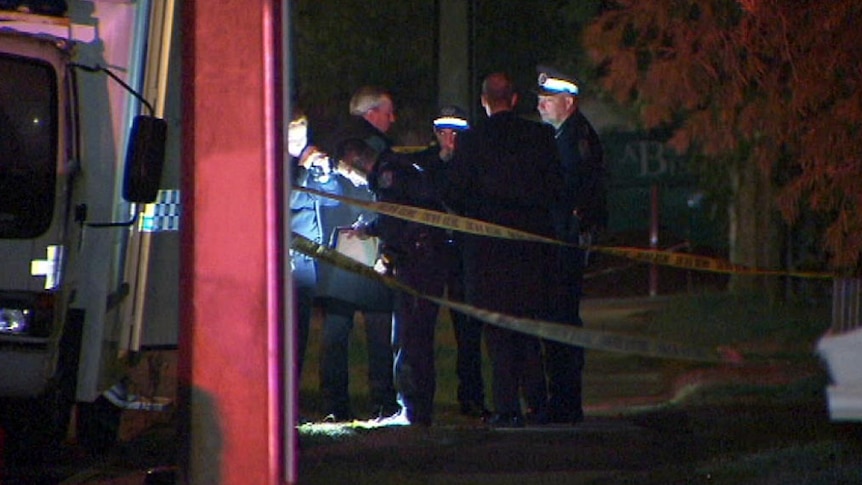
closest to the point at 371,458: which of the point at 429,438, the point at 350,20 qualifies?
the point at 429,438

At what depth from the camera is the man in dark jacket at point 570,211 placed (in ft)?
29.6

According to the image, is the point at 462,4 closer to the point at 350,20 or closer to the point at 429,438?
the point at 429,438

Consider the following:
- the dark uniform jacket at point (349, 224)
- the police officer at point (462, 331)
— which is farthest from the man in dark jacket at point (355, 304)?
the police officer at point (462, 331)

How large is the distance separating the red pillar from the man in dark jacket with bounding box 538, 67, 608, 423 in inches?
131

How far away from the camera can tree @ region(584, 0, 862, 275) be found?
855cm

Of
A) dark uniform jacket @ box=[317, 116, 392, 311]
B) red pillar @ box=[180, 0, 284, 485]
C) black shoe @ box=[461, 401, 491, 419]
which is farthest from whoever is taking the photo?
black shoe @ box=[461, 401, 491, 419]

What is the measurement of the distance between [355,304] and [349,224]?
1.66 feet

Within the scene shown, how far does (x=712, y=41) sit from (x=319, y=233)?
2642 millimetres

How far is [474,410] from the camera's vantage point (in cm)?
1009

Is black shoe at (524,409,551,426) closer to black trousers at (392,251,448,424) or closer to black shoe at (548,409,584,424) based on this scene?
black shoe at (548,409,584,424)

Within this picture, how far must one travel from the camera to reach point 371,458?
7754 millimetres

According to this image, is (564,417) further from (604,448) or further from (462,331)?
(604,448)

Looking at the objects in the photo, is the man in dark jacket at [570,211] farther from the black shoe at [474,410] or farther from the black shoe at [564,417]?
the black shoe at [474,410]

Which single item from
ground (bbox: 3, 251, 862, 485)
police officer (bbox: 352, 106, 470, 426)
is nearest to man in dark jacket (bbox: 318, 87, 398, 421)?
police officer (bbox: 352, 106, 470, 426)
